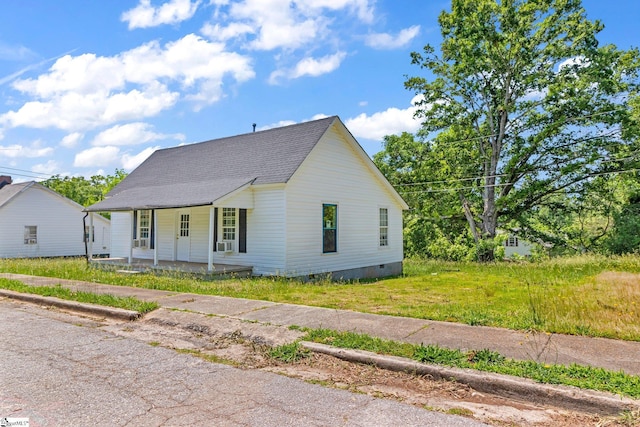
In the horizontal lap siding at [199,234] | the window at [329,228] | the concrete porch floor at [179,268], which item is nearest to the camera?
the concrete porch floor at [179,268]

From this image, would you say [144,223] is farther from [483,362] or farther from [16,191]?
[483,362]

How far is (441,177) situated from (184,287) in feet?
68.9

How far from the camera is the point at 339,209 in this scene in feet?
54.7

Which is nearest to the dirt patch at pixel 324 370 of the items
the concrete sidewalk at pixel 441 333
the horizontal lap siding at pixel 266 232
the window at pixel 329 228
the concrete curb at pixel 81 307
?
the concrete curb at pixel 81 307

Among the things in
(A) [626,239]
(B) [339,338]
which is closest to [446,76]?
(A) [626,239]

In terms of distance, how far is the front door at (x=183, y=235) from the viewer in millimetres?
16828

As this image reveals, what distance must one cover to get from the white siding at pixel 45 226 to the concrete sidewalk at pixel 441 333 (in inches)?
891

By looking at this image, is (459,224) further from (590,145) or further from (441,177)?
(590,145)

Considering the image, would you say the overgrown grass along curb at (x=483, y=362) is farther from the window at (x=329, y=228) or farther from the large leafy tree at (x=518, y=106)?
the large leafy tree at (x=518, y=106)

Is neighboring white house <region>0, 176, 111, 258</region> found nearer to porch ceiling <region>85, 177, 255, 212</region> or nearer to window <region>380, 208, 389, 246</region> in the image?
porch ceiling <region>85, 177, 255, 212</region>

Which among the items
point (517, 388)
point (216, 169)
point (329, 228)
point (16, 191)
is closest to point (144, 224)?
point (216, 169)

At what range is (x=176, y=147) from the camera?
72.3 ft

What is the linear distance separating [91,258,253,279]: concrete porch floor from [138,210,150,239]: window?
1.24 meters

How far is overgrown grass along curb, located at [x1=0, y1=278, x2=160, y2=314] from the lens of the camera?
835 cm
